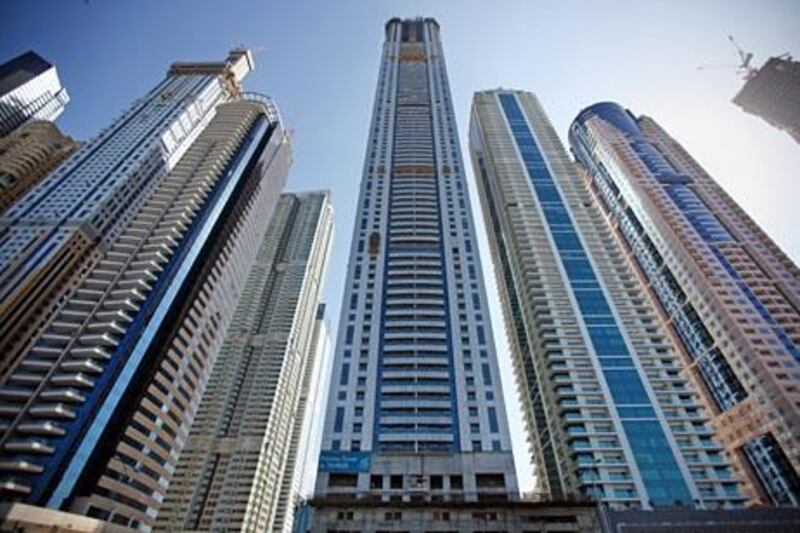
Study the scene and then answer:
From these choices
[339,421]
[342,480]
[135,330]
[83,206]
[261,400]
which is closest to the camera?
[342,480]

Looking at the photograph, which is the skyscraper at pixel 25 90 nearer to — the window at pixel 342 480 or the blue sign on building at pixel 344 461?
the blue sign on building at pixel 344 461

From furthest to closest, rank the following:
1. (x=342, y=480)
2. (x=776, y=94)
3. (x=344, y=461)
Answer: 1. (x=776, y=94)
2. (x=344, y=461)
3. (x=342, y=480)

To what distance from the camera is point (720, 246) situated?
101688mm

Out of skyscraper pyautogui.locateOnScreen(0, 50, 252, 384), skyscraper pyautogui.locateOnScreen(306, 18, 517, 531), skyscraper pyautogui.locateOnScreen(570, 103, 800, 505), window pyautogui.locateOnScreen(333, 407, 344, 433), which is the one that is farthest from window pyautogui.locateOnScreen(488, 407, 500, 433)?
skyscraper pyautogui.locateOnScreen(0, 50, 252, 384)

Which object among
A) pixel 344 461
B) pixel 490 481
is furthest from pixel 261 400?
pixel 490 481

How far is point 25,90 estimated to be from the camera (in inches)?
5012

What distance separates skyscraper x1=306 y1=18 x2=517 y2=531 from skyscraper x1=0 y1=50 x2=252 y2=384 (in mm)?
50505

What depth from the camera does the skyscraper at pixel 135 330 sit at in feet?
188

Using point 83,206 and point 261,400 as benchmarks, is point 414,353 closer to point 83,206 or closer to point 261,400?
point 83,206

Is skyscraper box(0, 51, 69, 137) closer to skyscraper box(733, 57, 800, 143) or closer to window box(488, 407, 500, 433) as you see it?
window box(488, 407, 500, 433)

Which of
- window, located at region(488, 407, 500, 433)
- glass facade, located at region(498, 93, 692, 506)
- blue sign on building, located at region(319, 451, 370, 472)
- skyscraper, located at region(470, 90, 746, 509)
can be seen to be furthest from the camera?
skyscraper, located at region(470, 90, 746, 509)

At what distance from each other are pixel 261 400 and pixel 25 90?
391ft

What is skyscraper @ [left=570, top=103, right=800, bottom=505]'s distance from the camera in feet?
254

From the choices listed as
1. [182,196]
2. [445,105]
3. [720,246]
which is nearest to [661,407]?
[720,246]
